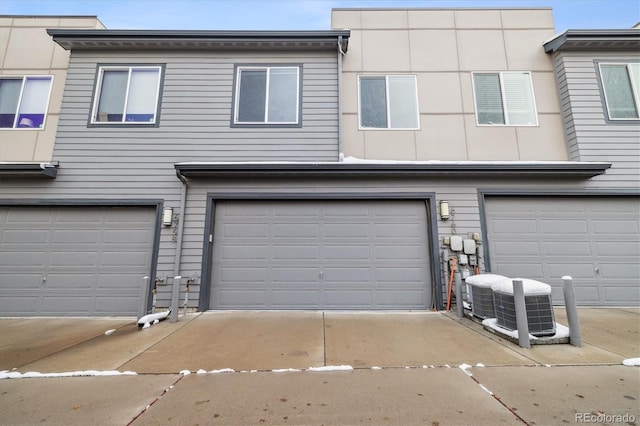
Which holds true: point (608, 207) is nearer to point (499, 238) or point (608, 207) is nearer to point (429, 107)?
point (499, 238)

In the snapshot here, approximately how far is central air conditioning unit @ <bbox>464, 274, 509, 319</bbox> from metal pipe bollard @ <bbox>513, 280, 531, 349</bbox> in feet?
1.74

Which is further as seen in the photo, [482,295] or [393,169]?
[393,169]

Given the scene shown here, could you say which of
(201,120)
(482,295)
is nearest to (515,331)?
(482,295)

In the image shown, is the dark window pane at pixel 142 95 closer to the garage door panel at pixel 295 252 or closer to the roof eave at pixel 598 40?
the garage door panel at pixel 295 252

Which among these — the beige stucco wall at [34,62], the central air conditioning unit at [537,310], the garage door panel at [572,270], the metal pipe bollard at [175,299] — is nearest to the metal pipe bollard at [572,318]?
the central air conditioning unit at [537,310]

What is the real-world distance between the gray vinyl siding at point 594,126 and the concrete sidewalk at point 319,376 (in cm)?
354

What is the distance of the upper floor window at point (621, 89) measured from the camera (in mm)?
6297

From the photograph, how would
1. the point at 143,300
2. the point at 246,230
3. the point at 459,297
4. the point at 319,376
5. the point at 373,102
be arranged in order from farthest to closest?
the point at 373,102, the point at 246,230, the point at 459,297, the point at 143,300, the point at 319,376

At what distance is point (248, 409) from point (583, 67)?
9576 mm

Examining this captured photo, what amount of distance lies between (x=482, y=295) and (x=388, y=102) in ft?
15.3

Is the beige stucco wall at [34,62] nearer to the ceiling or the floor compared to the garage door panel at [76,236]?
nearer to the ceiling

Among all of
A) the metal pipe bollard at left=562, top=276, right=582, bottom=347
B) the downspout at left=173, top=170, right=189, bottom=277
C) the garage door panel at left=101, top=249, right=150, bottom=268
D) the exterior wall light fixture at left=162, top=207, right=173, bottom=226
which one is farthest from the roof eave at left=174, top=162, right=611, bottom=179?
the metal pipe bollard at left=562, top=276, right=582, bottom=347

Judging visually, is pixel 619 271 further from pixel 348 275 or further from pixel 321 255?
pixel 321 255

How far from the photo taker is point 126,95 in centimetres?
640
